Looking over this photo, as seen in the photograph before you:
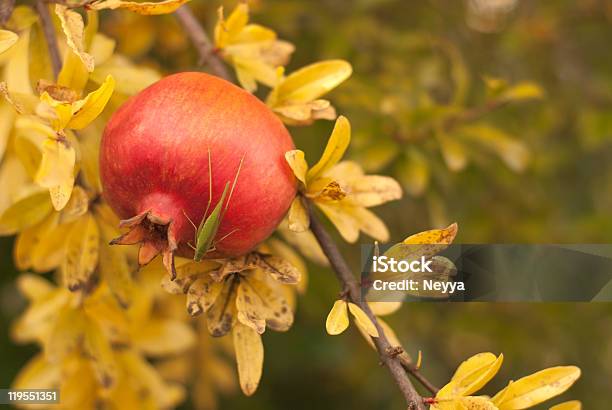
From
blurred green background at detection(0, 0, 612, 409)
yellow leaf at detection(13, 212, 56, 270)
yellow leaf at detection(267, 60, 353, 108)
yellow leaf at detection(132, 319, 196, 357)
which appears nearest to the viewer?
yellow leaf at detection(267, 60, 353, 108)

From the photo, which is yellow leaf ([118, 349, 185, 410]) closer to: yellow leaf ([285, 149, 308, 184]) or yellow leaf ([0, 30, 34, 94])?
yellow leaf ([0, 30, 34, 94])

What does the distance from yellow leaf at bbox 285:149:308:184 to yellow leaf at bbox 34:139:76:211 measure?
0.65 ft

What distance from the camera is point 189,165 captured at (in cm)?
70

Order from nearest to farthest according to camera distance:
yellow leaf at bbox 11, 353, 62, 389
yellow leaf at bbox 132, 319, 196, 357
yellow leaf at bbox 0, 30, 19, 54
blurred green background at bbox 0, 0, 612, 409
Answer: yellow leaf at bbox 0, 30, 19, 54 → yellow leaf at bbox 11, 353, 62, 389 → yellow leaf at bbox 132, 319, 196, 357 → blurred green background at bbox 0, 0, 612, 409

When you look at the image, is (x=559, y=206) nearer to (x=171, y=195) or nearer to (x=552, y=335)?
(x=552, y=335)

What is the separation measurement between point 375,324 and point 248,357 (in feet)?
0.45

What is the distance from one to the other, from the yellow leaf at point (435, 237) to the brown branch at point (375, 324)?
0.23ft

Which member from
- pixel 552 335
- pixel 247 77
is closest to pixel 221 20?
pixel 247 77

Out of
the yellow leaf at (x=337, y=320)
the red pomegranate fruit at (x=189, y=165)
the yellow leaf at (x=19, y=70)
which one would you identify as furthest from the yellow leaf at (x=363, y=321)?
the yellow leaf at (x=19, y=70)

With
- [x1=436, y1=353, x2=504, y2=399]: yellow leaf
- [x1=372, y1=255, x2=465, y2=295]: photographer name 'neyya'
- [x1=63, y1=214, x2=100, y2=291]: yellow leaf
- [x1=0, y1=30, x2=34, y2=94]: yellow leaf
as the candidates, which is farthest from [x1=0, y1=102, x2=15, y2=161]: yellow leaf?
[x1=436, y1=353, x2=504, y2=399]: yellow leaf

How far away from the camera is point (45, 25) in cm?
92

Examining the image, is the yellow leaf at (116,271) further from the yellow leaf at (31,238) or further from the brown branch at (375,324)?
the brown branch at (375,324)

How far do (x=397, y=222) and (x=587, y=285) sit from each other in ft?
2.98

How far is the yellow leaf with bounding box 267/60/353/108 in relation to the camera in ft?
2.89
